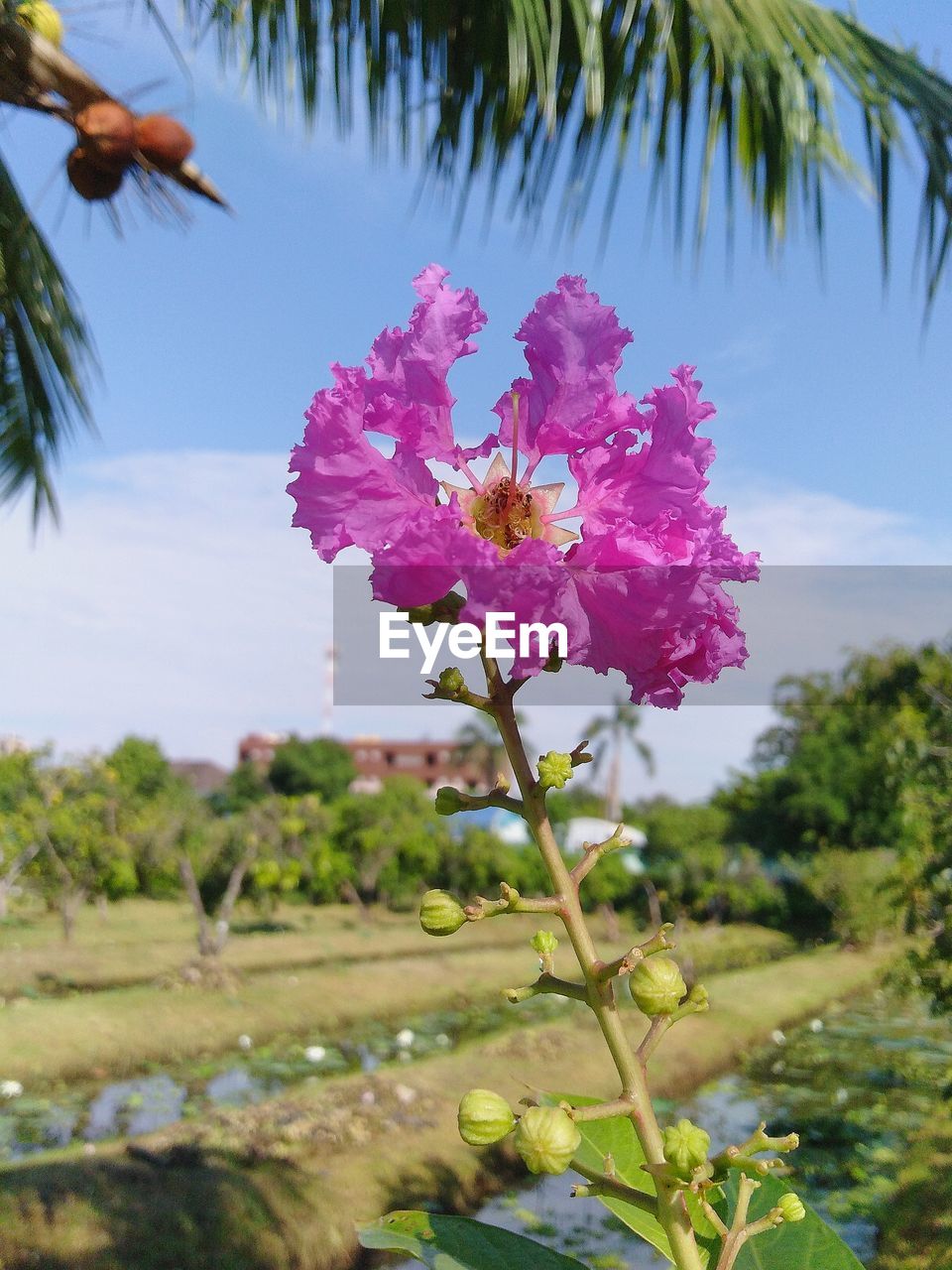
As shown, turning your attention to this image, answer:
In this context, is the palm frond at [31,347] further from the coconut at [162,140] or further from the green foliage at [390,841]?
the green foliage at [390,841]

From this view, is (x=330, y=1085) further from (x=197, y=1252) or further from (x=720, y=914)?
(x=720, y=914)

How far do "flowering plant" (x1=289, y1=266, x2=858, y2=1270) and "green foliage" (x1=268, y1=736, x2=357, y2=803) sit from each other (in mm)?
23358

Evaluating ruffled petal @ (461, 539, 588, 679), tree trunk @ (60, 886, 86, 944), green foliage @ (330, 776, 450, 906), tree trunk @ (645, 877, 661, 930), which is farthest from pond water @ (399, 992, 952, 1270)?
tree trunk @ (60, 886, 86, 944)

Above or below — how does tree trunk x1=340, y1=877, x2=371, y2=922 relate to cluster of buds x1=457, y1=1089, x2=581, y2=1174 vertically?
below

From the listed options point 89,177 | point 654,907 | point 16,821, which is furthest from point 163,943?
point 89,177

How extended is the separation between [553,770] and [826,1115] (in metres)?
6.64

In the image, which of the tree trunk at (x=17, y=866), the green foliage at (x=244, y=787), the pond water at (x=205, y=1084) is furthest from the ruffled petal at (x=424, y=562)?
the green foliage at (x=244, y=787)

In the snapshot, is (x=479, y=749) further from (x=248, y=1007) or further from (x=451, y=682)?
(x=451, y=682)

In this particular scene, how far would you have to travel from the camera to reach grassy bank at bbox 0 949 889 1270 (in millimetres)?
3695

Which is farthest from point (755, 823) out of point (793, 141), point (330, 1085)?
point (793, 141)

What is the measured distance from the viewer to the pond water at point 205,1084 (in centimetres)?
525

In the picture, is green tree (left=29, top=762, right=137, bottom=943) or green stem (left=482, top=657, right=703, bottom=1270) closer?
green stem (left=482, top=657, right=703, bottom=1270)

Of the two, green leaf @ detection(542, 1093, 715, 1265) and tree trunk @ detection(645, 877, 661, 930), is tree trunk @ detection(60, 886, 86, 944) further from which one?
green leaf @ detection(542, 1093, 715, 1265)

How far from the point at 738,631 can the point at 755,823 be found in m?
19.3
